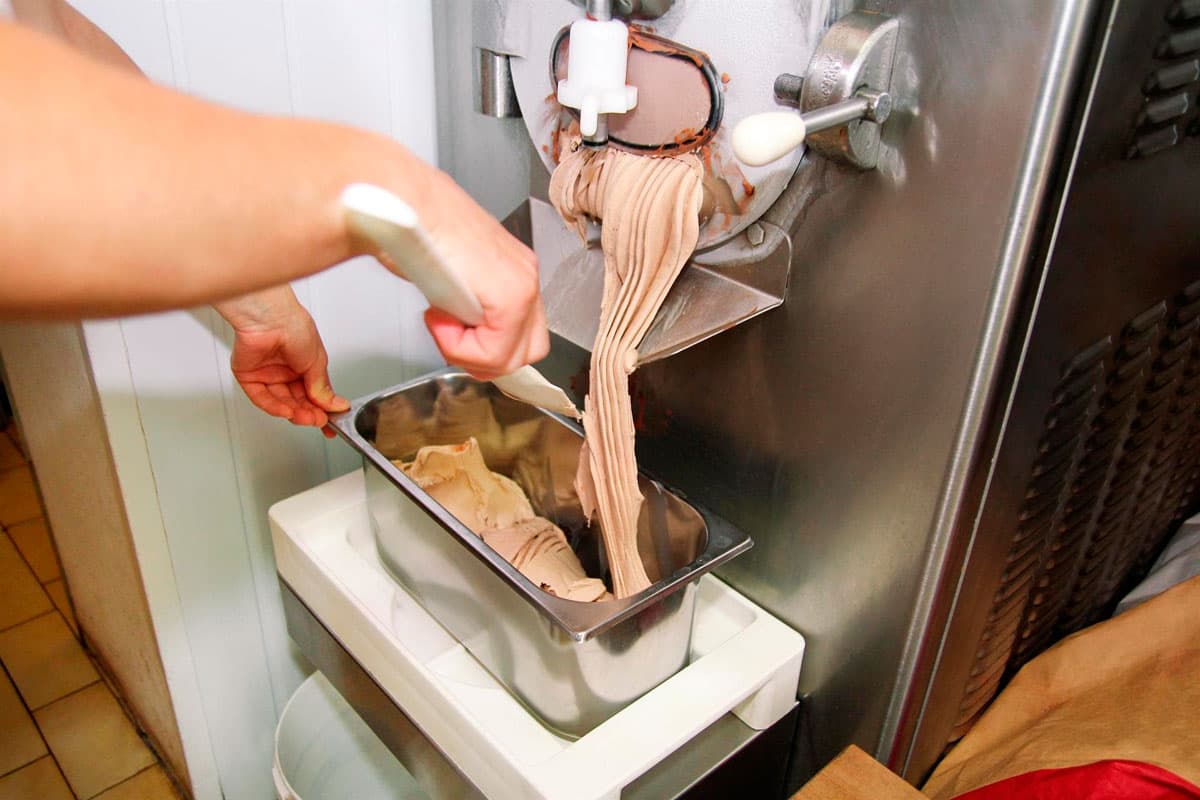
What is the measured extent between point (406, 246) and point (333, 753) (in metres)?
1.02

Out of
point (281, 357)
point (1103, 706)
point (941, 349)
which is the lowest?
point (1103, 706)

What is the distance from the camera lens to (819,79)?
0.67 meters

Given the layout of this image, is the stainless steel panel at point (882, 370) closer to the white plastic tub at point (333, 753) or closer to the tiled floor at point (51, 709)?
the white plastic tub at point (333, 753)

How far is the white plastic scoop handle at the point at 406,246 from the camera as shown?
42 cm

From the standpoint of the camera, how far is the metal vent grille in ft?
2.74

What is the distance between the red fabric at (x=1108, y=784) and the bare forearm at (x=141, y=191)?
77 cm

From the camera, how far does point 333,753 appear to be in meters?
1.26

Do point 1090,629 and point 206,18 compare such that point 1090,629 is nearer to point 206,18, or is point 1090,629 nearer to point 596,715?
point 596,715

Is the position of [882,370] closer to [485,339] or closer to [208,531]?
[485,339]

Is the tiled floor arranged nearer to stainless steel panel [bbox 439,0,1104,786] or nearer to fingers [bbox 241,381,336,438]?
fingers [bbox 241,381,336,438]

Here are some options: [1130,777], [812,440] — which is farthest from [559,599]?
[1130,777]

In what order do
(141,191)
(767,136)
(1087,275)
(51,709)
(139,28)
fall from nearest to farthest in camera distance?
(141,191) → (767,136) → (1087,275) → (139,28) → (51,709)

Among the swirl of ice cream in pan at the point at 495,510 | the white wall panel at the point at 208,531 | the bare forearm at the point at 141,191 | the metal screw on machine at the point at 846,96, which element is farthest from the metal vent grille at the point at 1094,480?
the white wall panel at the point at 208,531

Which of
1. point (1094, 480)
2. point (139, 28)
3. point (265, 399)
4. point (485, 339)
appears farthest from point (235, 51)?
point (1094, 480)
